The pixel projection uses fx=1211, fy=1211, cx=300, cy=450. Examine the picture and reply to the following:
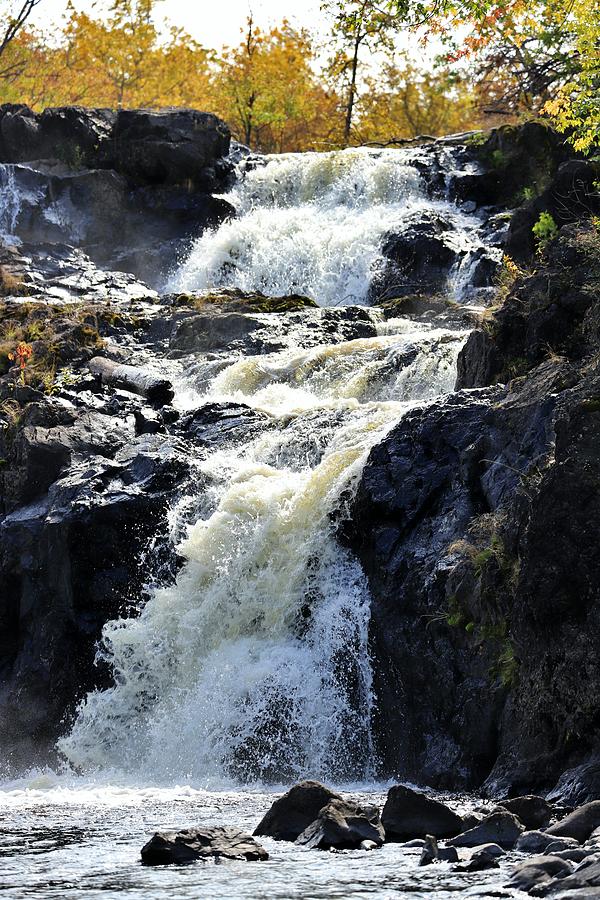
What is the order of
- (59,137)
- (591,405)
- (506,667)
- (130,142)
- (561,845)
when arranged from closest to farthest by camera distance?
(561,845), (591,405), (506,667), (130,142), (59,137)

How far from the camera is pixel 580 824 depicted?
7.79m

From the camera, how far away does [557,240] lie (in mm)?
14734

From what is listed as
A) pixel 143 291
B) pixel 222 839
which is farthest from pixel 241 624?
pixel 143 291

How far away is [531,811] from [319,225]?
20943 millimetres

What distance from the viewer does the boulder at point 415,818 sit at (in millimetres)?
8438

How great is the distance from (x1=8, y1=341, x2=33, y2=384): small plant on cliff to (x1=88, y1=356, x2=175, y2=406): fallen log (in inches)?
38.6

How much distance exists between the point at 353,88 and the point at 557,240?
1185 inches

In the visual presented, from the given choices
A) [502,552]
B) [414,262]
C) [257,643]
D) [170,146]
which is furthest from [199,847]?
[170,146]

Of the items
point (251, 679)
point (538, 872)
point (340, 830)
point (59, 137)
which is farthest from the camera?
point (59, 137)

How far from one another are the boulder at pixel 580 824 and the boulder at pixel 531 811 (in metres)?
0.55

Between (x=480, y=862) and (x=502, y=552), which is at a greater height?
(x=502, y=552)

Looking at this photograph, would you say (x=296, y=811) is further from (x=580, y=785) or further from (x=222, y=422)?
(x=222, y=422)

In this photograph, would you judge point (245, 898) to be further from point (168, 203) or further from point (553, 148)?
point (168, 203)

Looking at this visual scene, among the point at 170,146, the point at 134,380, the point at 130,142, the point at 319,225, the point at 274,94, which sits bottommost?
the point at 134,380
